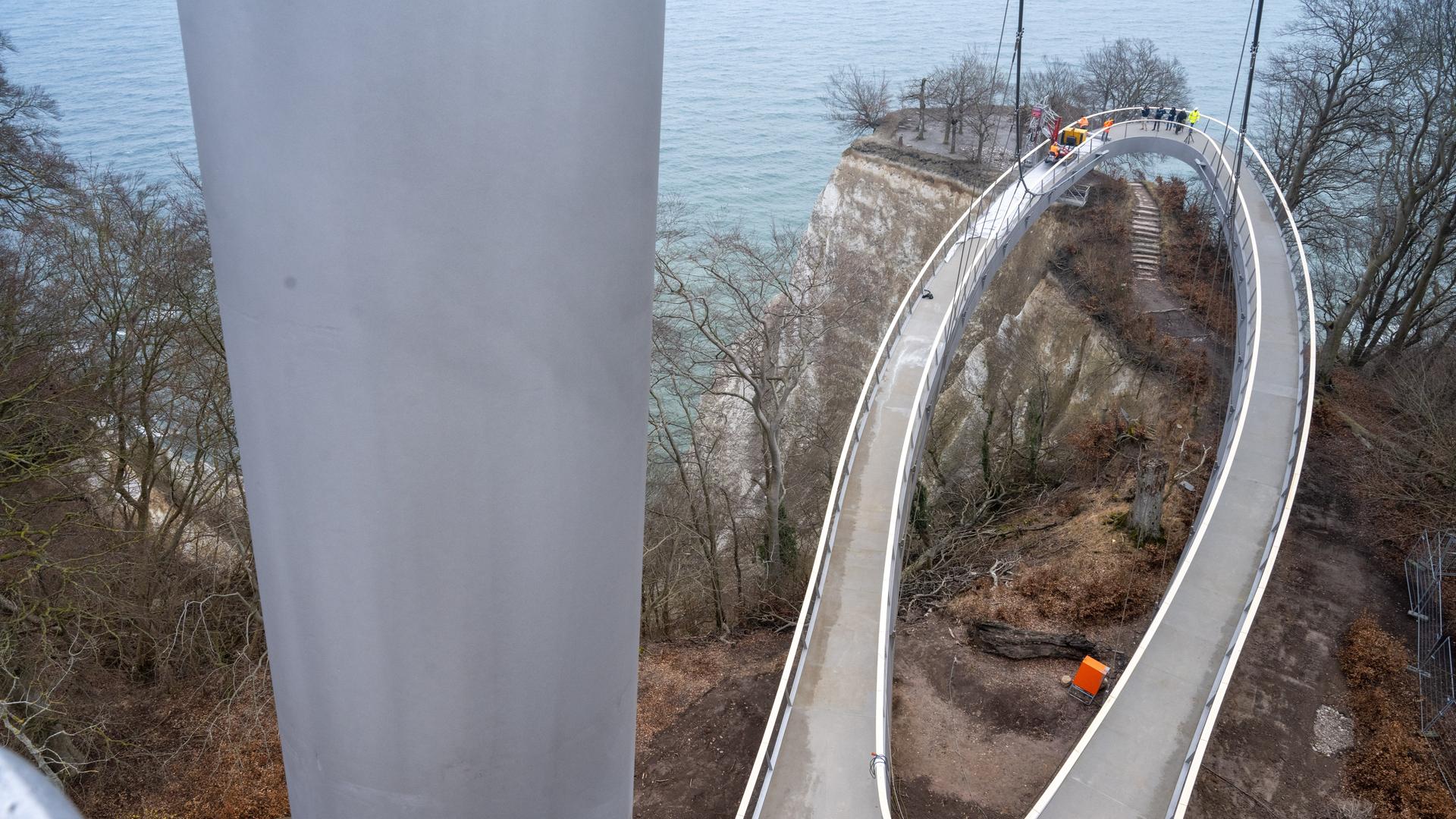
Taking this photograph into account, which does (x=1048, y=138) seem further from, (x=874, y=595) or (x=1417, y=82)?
(x=874, y=595)

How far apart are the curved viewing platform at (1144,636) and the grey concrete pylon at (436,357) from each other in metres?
10.8

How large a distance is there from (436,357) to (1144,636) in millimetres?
16305

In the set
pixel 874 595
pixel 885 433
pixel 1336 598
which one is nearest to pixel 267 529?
pixel 874 595

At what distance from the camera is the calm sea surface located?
47.2 meters

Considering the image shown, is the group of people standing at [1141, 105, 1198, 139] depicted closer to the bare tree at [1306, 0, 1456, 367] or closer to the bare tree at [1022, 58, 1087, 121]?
the bare tree at [1306, 0, 1456, 367]

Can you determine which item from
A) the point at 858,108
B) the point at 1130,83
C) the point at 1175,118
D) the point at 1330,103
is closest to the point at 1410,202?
the point at 1330,103

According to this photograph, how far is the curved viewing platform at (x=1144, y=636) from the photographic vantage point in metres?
12.4

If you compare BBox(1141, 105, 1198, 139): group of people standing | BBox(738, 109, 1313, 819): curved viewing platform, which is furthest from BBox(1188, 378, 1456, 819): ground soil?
→ BBox(1141, 105, 1198, 139): group of people standing

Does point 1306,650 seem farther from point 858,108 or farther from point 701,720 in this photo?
point 858,108

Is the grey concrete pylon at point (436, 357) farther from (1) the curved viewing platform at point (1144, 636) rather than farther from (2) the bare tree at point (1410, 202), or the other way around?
(2) the bare tree at point (1410, 202)

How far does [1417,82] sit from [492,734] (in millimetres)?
35999

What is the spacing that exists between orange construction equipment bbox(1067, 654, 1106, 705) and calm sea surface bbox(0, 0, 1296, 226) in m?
27.9

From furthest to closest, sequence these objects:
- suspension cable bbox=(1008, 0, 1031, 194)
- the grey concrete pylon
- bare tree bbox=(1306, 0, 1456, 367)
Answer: bare tree bbox=(1306, 0, 1456, 367), suspension cable bbox=(1008, 0, 1031, 194), the grey concrete pylon

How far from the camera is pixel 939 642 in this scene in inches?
737
